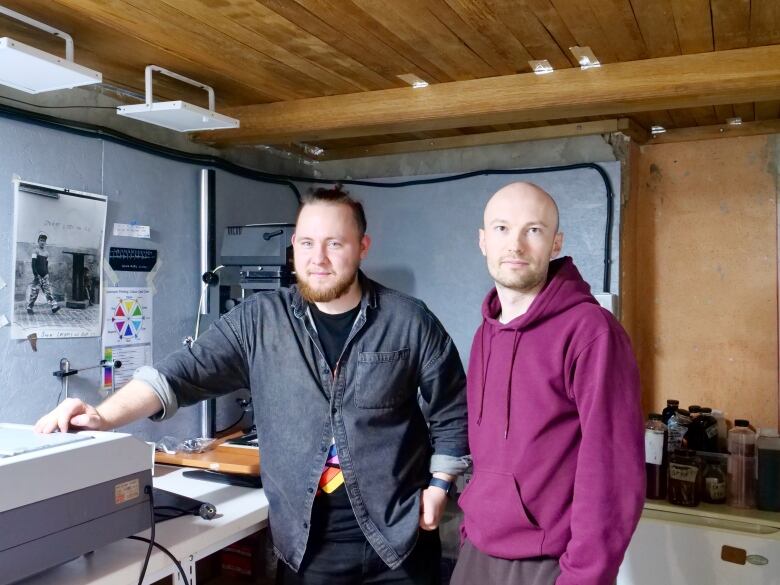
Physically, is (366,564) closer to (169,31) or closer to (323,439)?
(323,439)

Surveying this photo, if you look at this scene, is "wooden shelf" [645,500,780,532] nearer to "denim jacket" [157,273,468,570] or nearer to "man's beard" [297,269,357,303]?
"denim jacket" [157,273,468,570]

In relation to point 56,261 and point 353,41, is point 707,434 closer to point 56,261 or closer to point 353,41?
point 353,41

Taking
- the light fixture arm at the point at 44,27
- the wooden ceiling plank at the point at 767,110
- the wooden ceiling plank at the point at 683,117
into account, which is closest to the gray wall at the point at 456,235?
the wooden ceiling plank at the point at 683,117

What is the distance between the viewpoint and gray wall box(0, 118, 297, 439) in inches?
86.3

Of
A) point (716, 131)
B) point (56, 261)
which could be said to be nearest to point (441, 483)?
point (56, 261)

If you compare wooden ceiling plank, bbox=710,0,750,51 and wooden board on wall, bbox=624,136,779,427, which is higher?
wooden ceiling plank, bbox=710,0,750,51

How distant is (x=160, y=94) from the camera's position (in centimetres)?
261

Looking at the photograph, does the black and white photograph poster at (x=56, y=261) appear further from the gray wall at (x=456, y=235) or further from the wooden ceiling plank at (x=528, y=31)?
the gray wall at (x=456, y=235)

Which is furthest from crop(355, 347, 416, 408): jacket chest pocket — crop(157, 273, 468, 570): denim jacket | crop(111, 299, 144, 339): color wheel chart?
crop(111, 299, 144, 339): color wheel chart

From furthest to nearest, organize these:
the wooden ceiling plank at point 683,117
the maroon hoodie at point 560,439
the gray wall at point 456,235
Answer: the gray wall at point 456,235, the wooden ceiling plank at point 683,117, the maroon hoodie at point 560,439

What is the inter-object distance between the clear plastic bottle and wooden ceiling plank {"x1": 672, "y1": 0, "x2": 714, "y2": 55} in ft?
5.23

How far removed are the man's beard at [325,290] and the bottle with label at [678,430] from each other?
185 cm

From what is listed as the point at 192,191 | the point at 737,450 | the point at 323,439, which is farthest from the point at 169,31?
the point at 737,450

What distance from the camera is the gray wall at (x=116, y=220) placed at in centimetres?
219
